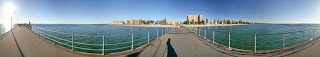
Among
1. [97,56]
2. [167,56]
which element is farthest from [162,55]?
[97,56]

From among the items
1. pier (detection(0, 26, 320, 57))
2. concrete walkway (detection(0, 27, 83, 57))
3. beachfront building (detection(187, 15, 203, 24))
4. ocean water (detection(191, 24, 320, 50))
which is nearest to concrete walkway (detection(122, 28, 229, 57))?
pier (detection(0, 26, 320, 57))

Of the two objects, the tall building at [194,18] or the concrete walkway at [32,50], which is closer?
the concrete walkway at [32,50]

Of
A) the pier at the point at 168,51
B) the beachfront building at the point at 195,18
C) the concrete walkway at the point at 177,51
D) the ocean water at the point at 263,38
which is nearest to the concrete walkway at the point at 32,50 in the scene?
the pier at the point at 168,51

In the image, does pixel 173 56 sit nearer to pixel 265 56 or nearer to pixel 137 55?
pixel 137 55

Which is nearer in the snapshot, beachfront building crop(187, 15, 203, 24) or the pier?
the pier

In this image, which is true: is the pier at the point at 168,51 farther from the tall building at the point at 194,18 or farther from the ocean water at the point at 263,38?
the tall building at the point at 194,18

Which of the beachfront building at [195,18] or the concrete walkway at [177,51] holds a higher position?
the beachfront building at [195,18]

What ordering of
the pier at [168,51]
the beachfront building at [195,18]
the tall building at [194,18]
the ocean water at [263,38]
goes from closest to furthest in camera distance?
the pier at [168,51]
the ocean water at [263,38]
the beachfront building at [195,18]
the tall building at [194,18]

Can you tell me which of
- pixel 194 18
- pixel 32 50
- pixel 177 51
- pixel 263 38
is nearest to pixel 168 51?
pixel 177 51

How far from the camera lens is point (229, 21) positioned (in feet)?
479

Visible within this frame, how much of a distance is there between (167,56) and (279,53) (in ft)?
12.8

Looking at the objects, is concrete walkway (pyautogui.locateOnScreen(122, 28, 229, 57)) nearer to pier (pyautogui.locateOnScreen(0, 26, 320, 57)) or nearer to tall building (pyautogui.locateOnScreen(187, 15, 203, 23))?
pier (pyautogui.locateOnScreen(0, 26, 320, 57))

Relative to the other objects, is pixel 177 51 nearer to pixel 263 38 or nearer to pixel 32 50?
pixel 32 50

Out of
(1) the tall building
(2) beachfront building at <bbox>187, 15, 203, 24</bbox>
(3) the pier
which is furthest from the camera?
(1) the tall building
